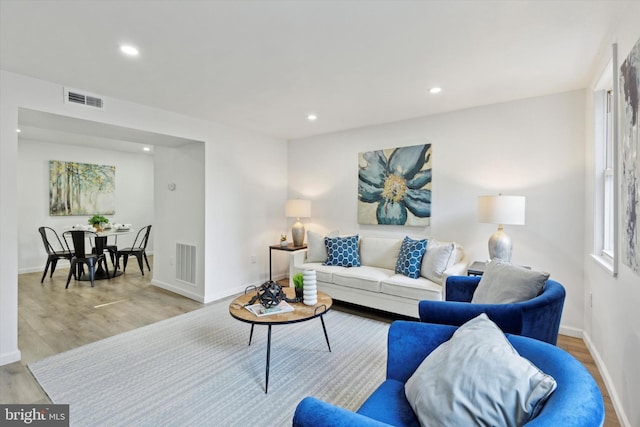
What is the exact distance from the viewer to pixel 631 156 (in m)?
1.68

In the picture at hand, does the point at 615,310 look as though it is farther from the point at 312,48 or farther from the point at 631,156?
the point at 312,48

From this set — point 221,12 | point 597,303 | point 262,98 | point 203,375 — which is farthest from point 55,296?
point 597,303

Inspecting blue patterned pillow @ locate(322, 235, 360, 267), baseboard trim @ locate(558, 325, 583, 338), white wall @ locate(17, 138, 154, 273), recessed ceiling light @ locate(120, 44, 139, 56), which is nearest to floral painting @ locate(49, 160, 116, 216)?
white wall @ locate(17, 138, 154, 273)

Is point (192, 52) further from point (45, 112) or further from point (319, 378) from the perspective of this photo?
point (319, 378)

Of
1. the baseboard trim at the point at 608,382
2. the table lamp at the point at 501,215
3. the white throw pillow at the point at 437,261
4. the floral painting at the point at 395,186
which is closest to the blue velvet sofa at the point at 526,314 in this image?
the baseboard trim at the point at 608,382

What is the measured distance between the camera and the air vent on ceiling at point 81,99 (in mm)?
2951

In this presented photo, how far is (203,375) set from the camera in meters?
2.36

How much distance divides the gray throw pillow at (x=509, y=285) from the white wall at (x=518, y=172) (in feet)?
5.21

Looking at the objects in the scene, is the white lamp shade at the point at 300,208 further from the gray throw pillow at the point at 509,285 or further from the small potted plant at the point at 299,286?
the gray throw pillow at the point at 509,285

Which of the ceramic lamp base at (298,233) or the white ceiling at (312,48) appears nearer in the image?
the white ceiling at (312,48)

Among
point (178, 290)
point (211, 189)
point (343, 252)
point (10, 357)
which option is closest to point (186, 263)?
point (178, 290)

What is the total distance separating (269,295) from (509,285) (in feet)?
5.49

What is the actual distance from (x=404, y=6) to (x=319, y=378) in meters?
2.50

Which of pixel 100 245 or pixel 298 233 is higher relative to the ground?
pixel 298 233
